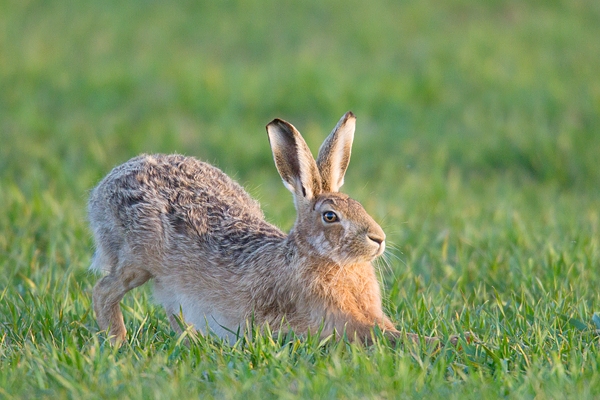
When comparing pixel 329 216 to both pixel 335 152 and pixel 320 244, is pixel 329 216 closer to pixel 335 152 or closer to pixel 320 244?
pixel 320 244

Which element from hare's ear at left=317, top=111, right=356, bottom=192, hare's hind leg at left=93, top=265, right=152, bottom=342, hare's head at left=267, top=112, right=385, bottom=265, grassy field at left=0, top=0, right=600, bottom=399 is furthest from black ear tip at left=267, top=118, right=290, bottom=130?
hare's hind leg at left=93, top=265, right=152, bottom=342

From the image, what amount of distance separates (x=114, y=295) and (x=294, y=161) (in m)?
1.20

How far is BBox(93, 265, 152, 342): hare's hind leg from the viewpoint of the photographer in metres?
4.63

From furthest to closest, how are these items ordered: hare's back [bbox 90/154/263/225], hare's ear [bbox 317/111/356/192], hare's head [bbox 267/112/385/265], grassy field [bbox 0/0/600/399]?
hare's back [bbox 90/154/263/225] < hare's ear [bbox 317/111/356/192] < hare's head [bbox 267/112/385/265] < grassy field [bbox 0/0/600/399]

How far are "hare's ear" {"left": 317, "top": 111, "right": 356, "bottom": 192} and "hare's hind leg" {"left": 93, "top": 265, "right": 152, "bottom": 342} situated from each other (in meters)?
1.14

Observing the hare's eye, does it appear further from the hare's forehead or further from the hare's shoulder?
the hare's shoulder

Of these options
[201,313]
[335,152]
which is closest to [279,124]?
[335,152]

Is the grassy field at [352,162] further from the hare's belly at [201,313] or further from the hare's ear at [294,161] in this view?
the hare's ear at [294,161]

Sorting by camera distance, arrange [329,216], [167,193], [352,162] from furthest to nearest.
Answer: [352,162], [167,193], [329,216]

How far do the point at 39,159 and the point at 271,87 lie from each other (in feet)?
11.3

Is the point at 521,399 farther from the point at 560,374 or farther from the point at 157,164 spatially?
the point at 157,164

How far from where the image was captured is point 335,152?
477 cm

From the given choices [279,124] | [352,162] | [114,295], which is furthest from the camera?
[352,162]

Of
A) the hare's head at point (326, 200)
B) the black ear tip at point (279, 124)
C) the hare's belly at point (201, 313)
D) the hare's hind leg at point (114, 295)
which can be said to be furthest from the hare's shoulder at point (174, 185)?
the black ear tip at point (279, 124)
